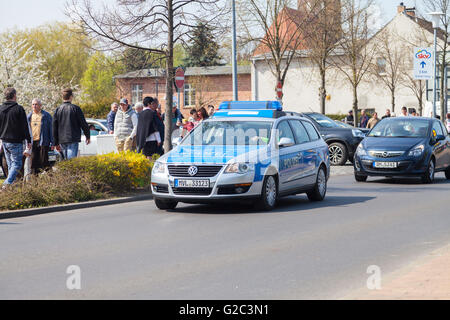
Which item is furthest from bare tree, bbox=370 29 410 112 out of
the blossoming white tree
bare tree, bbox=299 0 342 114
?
the blossoming white tree

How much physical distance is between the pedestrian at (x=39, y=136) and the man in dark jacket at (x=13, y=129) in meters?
1.39

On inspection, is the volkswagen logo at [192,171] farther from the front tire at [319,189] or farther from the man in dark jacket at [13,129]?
the man in dark jacket at [13,129]

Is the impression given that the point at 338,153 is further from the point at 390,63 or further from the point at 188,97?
the point at 188,97

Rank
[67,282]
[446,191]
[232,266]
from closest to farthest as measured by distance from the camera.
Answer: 1. [67,282]
2. [232,266]
3. [446,191]

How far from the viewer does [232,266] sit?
7.57 m

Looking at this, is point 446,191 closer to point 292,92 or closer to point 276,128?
point 276,128

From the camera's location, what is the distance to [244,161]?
12.1 metres

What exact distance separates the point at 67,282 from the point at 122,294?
0.79 metres

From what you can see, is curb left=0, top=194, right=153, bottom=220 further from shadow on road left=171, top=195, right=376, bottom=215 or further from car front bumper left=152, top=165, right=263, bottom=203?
car front bumper left=152, top=165, right=263, bottom=203

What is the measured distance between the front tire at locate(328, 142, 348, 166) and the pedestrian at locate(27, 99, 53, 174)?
11.9 metres

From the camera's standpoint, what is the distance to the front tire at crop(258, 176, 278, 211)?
12383 mm

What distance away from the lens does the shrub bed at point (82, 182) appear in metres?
13.0
